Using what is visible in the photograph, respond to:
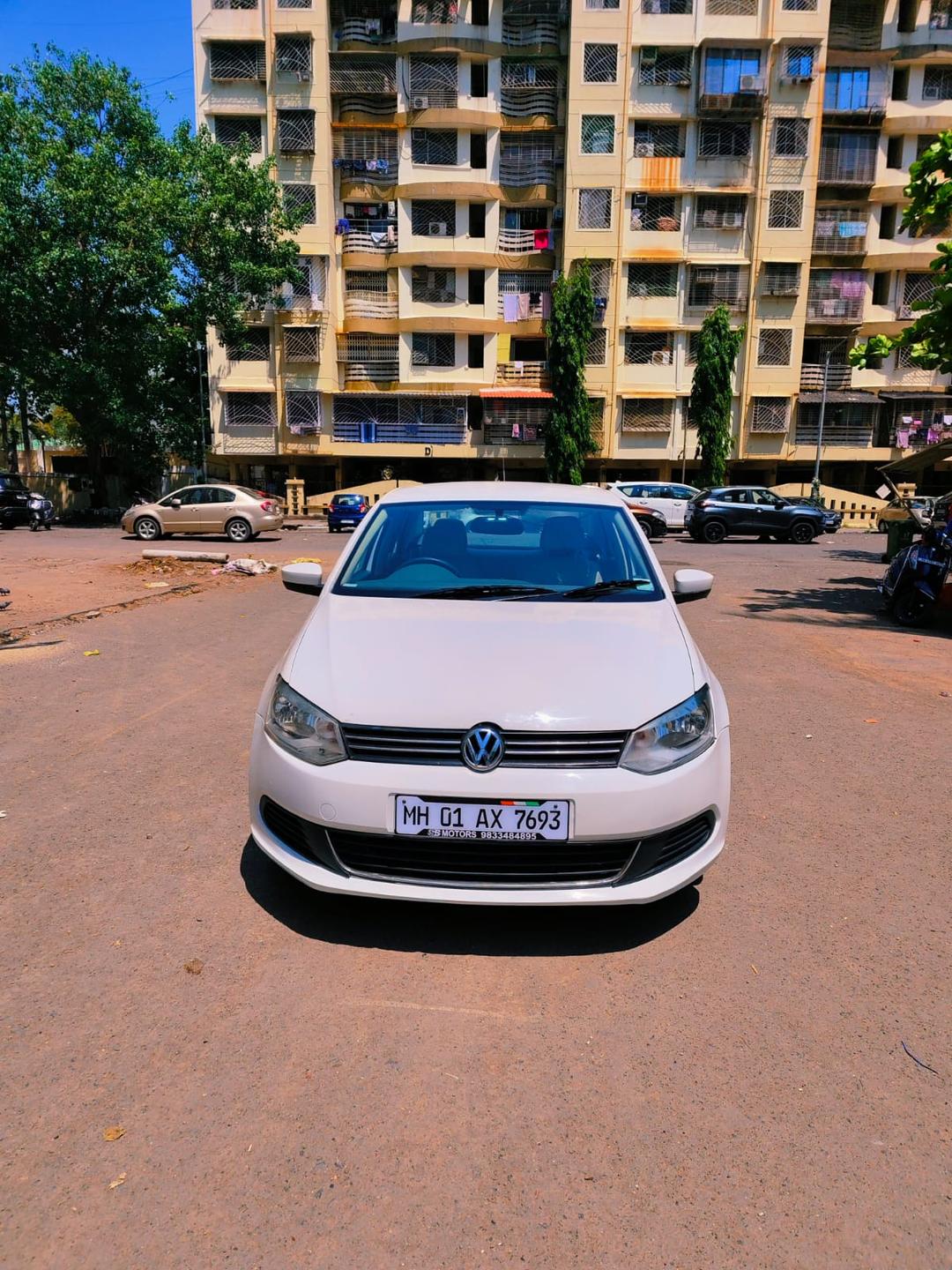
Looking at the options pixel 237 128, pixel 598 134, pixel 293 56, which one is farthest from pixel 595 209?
pixel 237 128

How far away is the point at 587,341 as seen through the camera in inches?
1391

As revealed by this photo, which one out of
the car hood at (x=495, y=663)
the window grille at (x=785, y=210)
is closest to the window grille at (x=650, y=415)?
the window grille at (x=785, y=210)

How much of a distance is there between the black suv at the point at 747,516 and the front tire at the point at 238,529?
493 inches

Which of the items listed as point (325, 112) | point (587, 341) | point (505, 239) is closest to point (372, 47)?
point (325, 112)

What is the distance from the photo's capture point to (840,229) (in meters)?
37.4

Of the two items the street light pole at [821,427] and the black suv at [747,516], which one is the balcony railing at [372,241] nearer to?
the street light pole at [821,427]

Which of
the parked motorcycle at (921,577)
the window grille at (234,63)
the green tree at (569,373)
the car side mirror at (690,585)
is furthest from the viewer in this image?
the window grille at (234,63)

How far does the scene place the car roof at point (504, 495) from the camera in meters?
4.59

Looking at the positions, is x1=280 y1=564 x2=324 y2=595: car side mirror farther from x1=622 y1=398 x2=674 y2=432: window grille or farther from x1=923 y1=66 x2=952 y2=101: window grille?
x1=923 y1=66 x2=952 y2=101: window grille

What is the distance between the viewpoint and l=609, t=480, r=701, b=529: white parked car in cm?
2741

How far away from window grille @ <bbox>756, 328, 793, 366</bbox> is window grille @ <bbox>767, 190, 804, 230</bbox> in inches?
169

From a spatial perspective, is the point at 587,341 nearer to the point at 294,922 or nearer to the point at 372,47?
the point at 372,47

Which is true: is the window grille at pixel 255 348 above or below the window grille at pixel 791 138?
below

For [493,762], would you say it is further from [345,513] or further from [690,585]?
[345,513]
